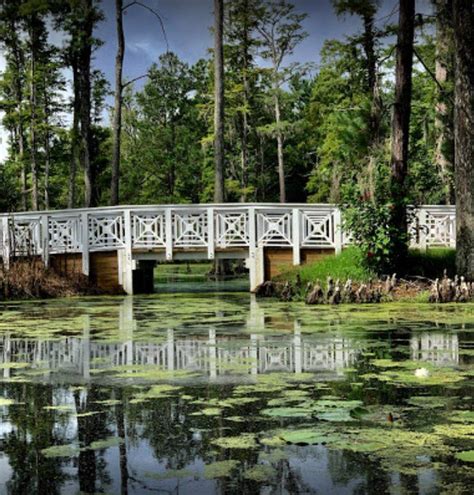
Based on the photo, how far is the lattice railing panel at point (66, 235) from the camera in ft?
59.1

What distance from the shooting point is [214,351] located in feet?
24.4

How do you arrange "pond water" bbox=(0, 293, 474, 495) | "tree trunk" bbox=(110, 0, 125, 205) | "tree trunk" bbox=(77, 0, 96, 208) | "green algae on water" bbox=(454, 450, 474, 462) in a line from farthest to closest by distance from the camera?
"tree trunk" bbox=(110, 0, 125, 205)
"tree trunk" bbox=(77, 0, 96, 208)
"green algae on water" bbox=(454, 450, 474, 462)
"pond water" bbox=(0, 293, 474, 495)

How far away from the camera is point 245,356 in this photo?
705 cm

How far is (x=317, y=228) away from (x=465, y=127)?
4585mm

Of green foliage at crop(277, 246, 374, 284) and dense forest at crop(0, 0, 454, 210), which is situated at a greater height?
dense forest at crop(0, 0, 454, 210)

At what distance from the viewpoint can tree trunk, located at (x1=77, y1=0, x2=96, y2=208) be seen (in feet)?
77.7

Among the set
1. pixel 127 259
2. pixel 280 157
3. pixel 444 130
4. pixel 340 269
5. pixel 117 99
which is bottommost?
pixel 340 269

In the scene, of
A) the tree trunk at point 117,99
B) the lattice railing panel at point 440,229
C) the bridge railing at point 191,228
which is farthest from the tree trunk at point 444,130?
the tree trunk at point 117,99

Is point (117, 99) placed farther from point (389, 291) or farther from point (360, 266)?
point (389, 291)

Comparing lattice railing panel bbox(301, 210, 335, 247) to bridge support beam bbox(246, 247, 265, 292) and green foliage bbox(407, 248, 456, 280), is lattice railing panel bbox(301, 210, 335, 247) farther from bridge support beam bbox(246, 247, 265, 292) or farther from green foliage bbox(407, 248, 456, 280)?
green foliage bbox(407, 248, 456, 280)

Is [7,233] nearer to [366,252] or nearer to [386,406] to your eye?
[366,252]

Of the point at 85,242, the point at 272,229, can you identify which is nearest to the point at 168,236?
the point at 85,242

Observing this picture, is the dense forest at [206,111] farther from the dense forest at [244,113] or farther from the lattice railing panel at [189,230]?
the lattice railing panel at [189,230]

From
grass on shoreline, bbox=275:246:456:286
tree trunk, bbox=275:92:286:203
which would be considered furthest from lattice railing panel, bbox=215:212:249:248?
tree trunk, bbox=275:92:286:203
